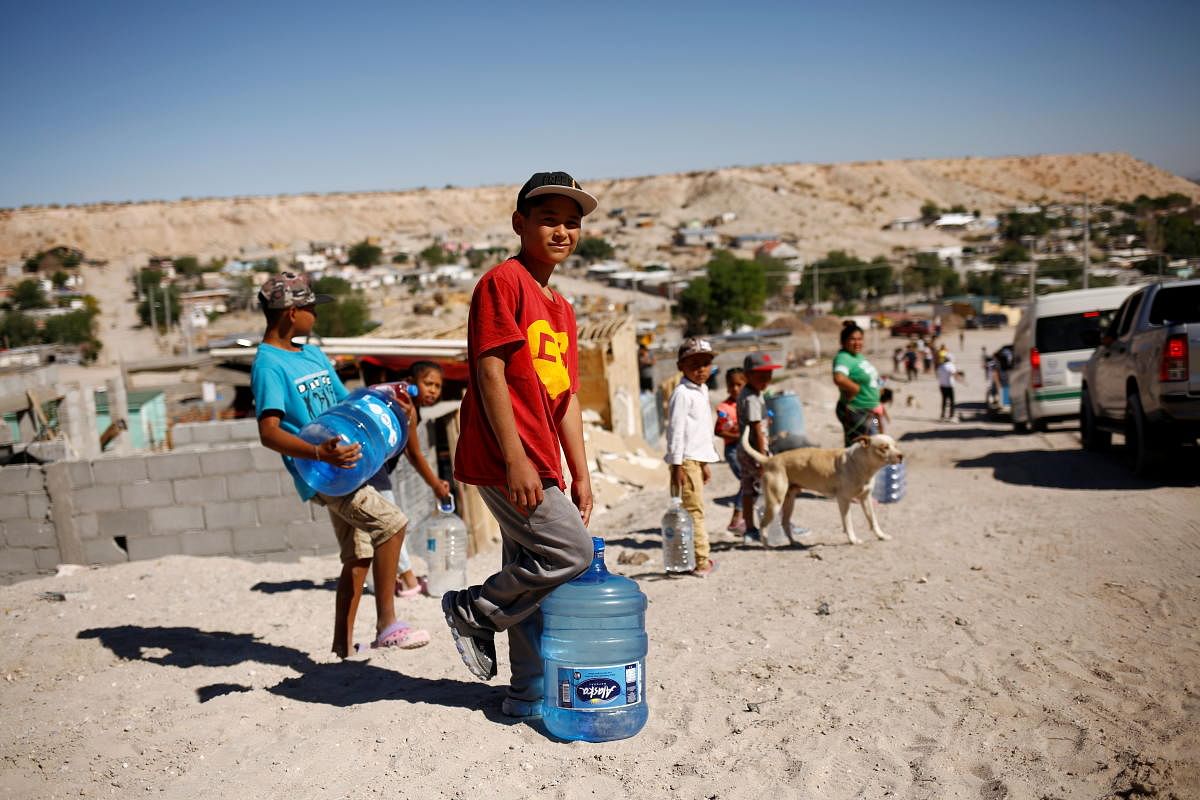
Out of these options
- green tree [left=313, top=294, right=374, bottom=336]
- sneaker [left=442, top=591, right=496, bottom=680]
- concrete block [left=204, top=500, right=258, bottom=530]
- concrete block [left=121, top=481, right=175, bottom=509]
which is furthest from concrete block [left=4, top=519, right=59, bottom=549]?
green tree [left=313, top=294, right=374, bottom=336]

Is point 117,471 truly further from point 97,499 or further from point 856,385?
point 856,385

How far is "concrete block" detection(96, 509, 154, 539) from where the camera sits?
27.2 feet

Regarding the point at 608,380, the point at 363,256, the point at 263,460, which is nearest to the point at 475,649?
the point at 263,460

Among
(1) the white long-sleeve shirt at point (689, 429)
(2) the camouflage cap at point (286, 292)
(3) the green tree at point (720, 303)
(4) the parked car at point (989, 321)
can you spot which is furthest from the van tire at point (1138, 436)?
(3) the green tree at point (720, 303)

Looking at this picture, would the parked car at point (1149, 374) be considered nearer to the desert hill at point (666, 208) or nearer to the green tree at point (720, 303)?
the green tree at point (720, 303)

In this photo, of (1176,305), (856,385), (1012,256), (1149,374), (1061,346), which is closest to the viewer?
(856,385)

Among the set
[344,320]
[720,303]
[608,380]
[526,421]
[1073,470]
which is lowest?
[720,303]

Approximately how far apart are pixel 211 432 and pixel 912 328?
58.0m

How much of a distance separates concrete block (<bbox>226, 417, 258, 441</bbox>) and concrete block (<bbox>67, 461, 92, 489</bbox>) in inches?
65.5

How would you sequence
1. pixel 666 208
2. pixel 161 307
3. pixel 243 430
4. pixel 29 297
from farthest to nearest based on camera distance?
pixel 666 208 → pixel 29 297 → pixel 161 307 → pixel 243 430

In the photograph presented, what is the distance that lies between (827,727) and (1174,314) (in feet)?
27.4

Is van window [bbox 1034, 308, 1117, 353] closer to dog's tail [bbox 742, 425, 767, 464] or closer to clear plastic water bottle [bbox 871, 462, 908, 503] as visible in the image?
clear plastic water bottle [bbox 871, 462, 908, 503]

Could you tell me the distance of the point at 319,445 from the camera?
4770 millimetres

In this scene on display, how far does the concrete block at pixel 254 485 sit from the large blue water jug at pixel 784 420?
15.6 feet
